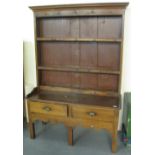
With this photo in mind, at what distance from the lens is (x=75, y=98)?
2.04 meters

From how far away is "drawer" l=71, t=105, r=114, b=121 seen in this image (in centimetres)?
178

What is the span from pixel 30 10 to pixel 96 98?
1458mm

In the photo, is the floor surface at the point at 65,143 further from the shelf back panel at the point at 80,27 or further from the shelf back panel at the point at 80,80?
the shelf back panel at the point at 80,27

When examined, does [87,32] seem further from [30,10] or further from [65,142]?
[65,142]

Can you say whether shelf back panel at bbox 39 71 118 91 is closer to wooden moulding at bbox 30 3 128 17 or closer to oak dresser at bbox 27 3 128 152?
oak dresser at bbox 27 3 128 152

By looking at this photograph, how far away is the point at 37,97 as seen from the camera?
206 centimetres

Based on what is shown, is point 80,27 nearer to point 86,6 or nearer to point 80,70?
point 86,6

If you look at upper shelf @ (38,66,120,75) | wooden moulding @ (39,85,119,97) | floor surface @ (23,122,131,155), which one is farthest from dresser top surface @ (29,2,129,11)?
floor surface @ (23,122,131,155)

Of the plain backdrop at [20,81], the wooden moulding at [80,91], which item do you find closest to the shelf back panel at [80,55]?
the wooden moulding at [80,91]

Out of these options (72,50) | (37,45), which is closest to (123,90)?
(72,50)

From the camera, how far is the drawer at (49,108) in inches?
75.4

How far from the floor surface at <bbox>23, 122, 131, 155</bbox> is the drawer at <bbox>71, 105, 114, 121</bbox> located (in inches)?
16.6

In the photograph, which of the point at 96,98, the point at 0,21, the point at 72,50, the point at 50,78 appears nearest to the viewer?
the point at 0,21

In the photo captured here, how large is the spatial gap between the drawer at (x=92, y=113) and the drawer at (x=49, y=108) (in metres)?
0.12
